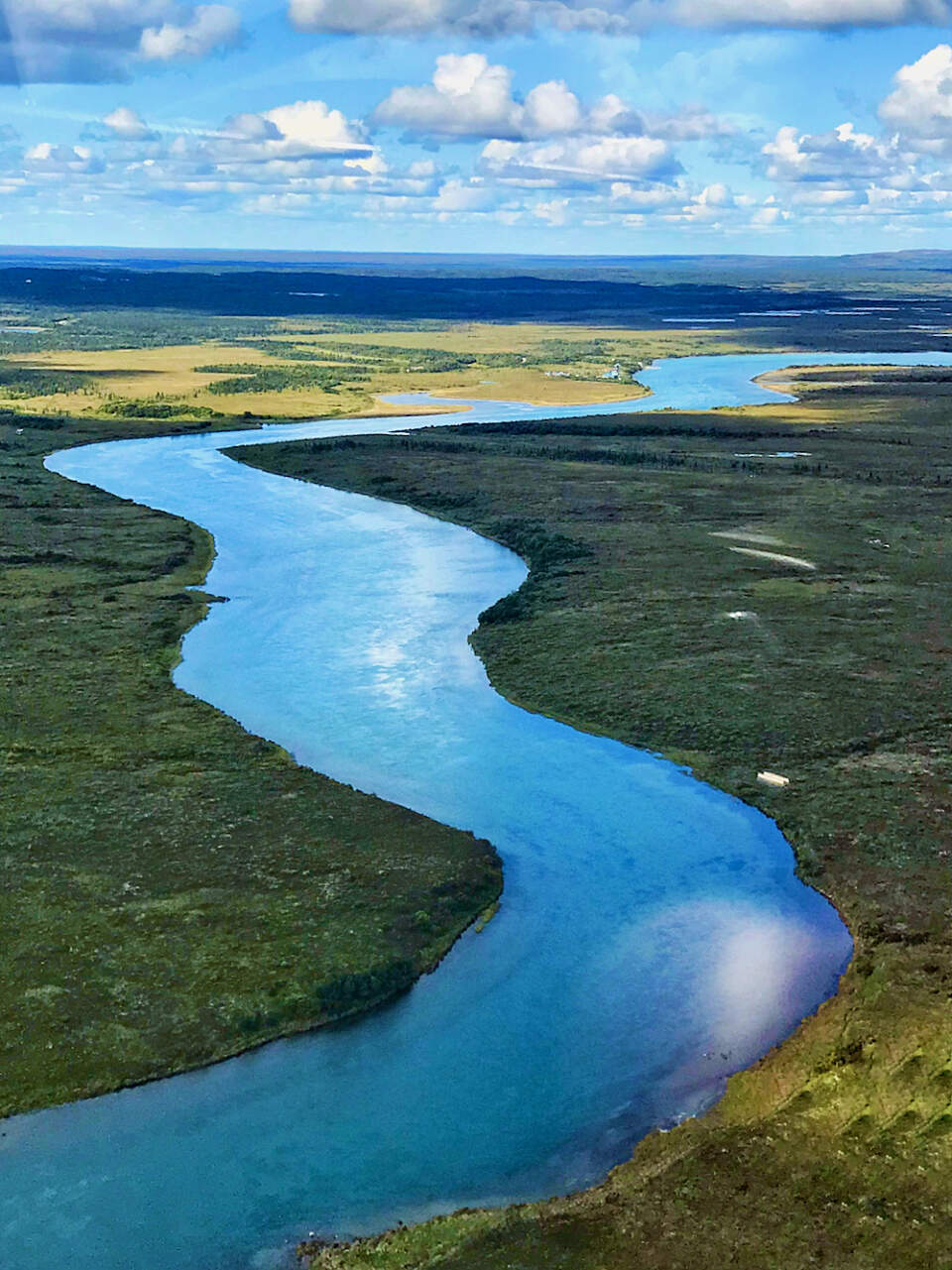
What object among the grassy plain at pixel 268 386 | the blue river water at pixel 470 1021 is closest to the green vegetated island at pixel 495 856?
the blue river water at pixel 470 1021

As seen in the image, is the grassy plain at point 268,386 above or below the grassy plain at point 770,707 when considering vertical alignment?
above

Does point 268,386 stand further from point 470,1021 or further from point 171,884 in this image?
point 470,1021

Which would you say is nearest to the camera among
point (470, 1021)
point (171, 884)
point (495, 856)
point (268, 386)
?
point (470, 1021)

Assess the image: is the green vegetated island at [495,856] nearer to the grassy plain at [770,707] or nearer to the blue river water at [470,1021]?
the grassy plain at [770,707]

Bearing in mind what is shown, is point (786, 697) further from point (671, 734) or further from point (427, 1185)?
point (427, 1185)

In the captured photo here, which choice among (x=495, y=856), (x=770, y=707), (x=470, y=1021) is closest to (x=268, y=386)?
(x=770, y=707)

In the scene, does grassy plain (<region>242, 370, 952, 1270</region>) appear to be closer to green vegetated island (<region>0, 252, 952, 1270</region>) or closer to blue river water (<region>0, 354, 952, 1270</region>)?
green vegetated island (<region>0, 252, 952, 1270</region>)
